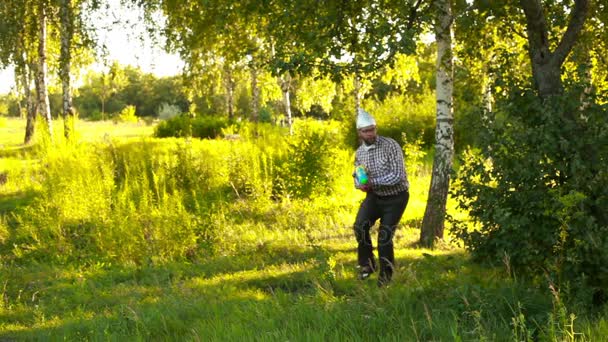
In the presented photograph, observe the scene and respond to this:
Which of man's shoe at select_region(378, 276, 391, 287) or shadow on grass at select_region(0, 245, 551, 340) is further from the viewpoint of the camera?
man's shoe at select_region(378, 276, 391, 287)

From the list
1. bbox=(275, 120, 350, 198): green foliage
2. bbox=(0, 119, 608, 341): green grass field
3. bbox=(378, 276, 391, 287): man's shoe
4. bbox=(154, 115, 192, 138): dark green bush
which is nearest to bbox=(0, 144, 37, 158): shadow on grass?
bbox=(154, 115, 192, 138): dark green bush

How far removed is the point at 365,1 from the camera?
7.17 metres

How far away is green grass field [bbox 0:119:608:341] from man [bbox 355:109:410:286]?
→ 0.34 metres

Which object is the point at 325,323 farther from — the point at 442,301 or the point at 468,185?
the point at 468,185

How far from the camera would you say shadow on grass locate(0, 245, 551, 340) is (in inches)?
168

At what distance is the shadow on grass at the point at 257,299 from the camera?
4270 mm

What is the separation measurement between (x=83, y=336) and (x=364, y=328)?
8.87 ft

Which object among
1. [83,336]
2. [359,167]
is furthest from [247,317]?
[359,167]

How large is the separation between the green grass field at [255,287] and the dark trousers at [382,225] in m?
0.23

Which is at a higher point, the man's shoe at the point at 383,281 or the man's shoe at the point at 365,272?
the man's shoe at the point at 383,281

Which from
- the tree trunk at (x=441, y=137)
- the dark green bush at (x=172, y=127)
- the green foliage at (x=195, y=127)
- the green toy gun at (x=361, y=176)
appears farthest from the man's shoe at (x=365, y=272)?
the dark green bush at (x=172, y=127)

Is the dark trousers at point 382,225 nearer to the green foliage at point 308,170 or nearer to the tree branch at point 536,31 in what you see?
the tree branch at point 536,31

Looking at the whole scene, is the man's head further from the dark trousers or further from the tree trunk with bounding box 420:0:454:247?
the tree trunk with bounding box 420:0:454:247

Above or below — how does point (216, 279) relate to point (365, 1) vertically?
below
